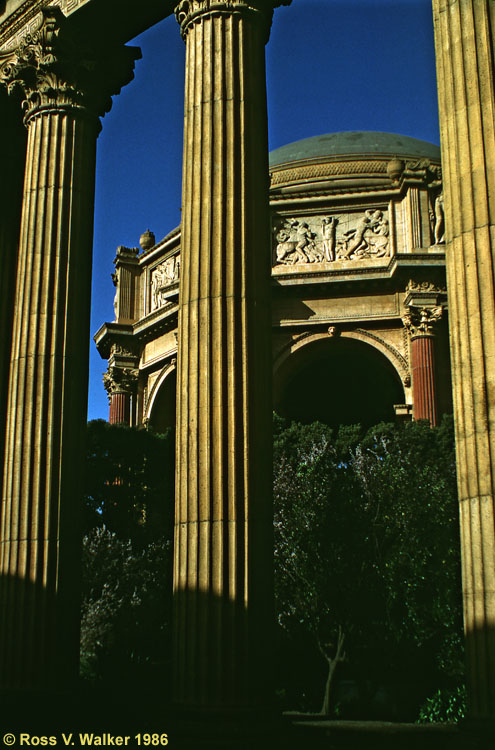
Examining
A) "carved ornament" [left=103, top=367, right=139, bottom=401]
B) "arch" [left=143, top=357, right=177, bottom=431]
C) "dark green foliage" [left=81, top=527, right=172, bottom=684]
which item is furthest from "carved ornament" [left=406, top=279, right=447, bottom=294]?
"dark green foliage" [left=81, top=527, right=172, bottom=684]

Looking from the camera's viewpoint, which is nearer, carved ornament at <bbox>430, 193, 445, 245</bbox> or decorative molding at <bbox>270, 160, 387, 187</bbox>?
Answer: carved ornament at <bbox>430, 193, 445, 245</bbox>

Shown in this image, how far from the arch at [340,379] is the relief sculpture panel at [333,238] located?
3333 mm

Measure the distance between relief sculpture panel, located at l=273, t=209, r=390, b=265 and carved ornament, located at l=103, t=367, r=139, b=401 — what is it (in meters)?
9.90

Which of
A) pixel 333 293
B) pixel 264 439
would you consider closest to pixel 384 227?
pixel 333 293

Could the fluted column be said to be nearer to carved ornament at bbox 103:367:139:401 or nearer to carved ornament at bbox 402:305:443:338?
carved ornament at bbox 103:367:139:401

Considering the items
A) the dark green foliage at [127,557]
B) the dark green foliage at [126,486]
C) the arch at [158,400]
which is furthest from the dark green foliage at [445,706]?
the arch at [158,400]

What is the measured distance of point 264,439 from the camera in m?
12.6

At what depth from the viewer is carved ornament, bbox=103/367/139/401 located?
46562 millimetres

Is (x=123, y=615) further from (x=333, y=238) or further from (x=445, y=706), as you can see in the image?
(x=333, y=238)

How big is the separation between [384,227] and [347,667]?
1993 centimetres

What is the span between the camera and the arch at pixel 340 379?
41344 millimetres

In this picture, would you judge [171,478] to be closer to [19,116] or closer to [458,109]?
[19,116]

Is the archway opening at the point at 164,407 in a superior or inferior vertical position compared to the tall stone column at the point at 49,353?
superior

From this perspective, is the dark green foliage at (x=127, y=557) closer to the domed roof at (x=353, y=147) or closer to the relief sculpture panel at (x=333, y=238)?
the relief sculpture panel at (x=333, y=238)
